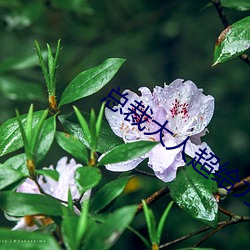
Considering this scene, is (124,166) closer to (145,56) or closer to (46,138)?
(46,138)

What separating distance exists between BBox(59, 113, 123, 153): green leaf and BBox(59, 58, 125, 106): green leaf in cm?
4

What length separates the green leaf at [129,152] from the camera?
892 millimetres

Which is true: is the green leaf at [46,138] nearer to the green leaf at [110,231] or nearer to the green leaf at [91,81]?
the green leaf at [91,81]

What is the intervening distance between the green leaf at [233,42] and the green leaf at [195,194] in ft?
0.62

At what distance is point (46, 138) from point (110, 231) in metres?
0.26

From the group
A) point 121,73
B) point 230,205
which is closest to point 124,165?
point 230,205

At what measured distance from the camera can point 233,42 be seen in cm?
110

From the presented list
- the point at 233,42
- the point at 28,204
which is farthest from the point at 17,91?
the point at 28,204

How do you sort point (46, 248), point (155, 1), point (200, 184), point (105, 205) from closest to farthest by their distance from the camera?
1. point (46, 248)
2. point (105, 205)
3. point (200, 184)
4. point (155, 1)

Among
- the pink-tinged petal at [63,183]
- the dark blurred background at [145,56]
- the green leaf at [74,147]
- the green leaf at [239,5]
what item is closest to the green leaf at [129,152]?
the green leaf at [74,147]

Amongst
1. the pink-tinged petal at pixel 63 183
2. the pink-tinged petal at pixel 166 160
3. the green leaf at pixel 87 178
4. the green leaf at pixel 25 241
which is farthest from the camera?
the pink-tinged petal at pixel 63 183

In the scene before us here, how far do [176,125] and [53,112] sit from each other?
0.68ft

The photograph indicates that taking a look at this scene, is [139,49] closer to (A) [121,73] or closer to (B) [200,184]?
(A) [121,73]

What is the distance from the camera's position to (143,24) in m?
2.47
